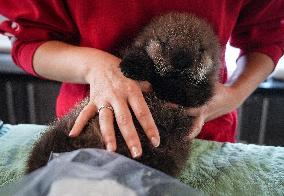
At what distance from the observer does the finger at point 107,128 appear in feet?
2.20

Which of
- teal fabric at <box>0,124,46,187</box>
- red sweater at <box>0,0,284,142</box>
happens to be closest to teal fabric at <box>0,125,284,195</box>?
teal fabric at <box>0,124,46,187</box>

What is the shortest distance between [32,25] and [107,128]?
35 centimetres

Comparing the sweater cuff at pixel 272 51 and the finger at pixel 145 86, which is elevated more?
the finger at pixel 145 86

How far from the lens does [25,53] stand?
3.15 feet

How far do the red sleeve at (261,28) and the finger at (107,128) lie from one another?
1.53 ft

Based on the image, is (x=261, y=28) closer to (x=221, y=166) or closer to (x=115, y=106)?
(x=221, y=166)

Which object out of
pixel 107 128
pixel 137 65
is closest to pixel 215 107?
pixel 137 65

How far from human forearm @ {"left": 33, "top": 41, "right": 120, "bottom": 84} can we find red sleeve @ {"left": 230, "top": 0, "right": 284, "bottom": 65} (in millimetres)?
375

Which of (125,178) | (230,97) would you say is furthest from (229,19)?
(125,178)

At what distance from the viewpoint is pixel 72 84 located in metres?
1.00

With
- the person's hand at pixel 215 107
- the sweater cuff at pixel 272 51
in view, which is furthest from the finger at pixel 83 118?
the sweater cuff at pixel 272 51

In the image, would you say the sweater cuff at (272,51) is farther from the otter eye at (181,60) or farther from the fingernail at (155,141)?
the fingernail at (155,141)

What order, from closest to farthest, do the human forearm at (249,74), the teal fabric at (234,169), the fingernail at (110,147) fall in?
1. the fingernail at (110,147)
2. the teal fabric at (234,169)
3. the human forearm at (249,74)

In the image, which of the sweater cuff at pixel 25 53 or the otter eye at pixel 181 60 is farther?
the sweater cuff at pixel 25 53
